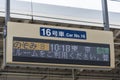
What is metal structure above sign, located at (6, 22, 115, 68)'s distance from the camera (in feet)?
21.9

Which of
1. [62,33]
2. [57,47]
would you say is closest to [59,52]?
[57,47]

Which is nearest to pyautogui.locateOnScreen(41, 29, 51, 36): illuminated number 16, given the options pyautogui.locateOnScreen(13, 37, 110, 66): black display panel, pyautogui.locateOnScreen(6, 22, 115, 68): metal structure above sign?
pyautogui.locateOnScreen(6, 22, 115, 68): metal structure above sign

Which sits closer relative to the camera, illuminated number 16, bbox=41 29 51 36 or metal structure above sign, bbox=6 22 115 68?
metal structure above sign, bbox=6 22 115 68

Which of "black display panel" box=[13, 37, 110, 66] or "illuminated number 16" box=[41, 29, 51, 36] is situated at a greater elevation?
"illuminated number 16" box=[41, 29, 51, 36]

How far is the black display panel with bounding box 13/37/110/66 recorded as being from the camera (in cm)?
668

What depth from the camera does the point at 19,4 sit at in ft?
29.7

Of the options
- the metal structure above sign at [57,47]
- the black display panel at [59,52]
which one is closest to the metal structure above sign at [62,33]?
the metal structure above sign at [57,47]

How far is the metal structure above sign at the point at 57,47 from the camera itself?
21.9 ft

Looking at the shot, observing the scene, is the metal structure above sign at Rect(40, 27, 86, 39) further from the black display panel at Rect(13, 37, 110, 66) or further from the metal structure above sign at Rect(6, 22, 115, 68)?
the black display panel at Rect(13, 37, 110, 66)

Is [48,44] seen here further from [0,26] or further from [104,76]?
[104,76]

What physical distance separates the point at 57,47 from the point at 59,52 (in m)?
0.12

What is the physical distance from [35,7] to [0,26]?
229cm

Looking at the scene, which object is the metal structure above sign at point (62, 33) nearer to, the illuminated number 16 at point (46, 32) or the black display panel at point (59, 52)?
the illuminated number 16 at point (46, 32)

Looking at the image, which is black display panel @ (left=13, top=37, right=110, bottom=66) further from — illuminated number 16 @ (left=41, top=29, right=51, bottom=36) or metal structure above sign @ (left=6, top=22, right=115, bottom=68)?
illuminated number 16 @ (left=41, top=29, right=51, bottom=36)
